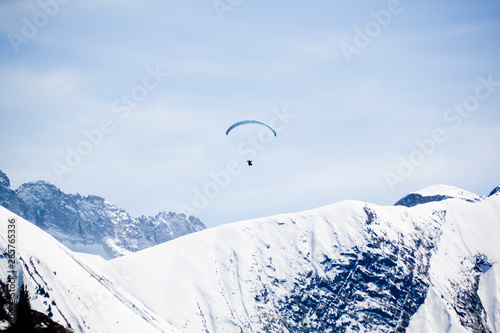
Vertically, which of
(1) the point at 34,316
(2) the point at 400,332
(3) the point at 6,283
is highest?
(3) the point at 6,283

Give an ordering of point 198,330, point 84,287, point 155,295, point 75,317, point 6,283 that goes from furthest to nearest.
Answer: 1. point 155,295
2. point 198,330
3. point 84,287
4. point 75,317
5. point 6,283

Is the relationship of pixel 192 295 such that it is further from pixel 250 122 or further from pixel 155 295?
pixel 250 122

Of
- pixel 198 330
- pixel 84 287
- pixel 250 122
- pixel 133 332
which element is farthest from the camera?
pixel 198 330

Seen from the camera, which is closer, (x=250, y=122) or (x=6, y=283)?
(x=250, y=122)

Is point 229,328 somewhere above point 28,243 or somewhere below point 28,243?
below

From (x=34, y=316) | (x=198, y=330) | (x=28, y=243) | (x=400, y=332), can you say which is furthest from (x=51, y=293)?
(x=400, y=332)

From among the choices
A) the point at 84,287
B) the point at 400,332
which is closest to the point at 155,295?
the point at 84,287
